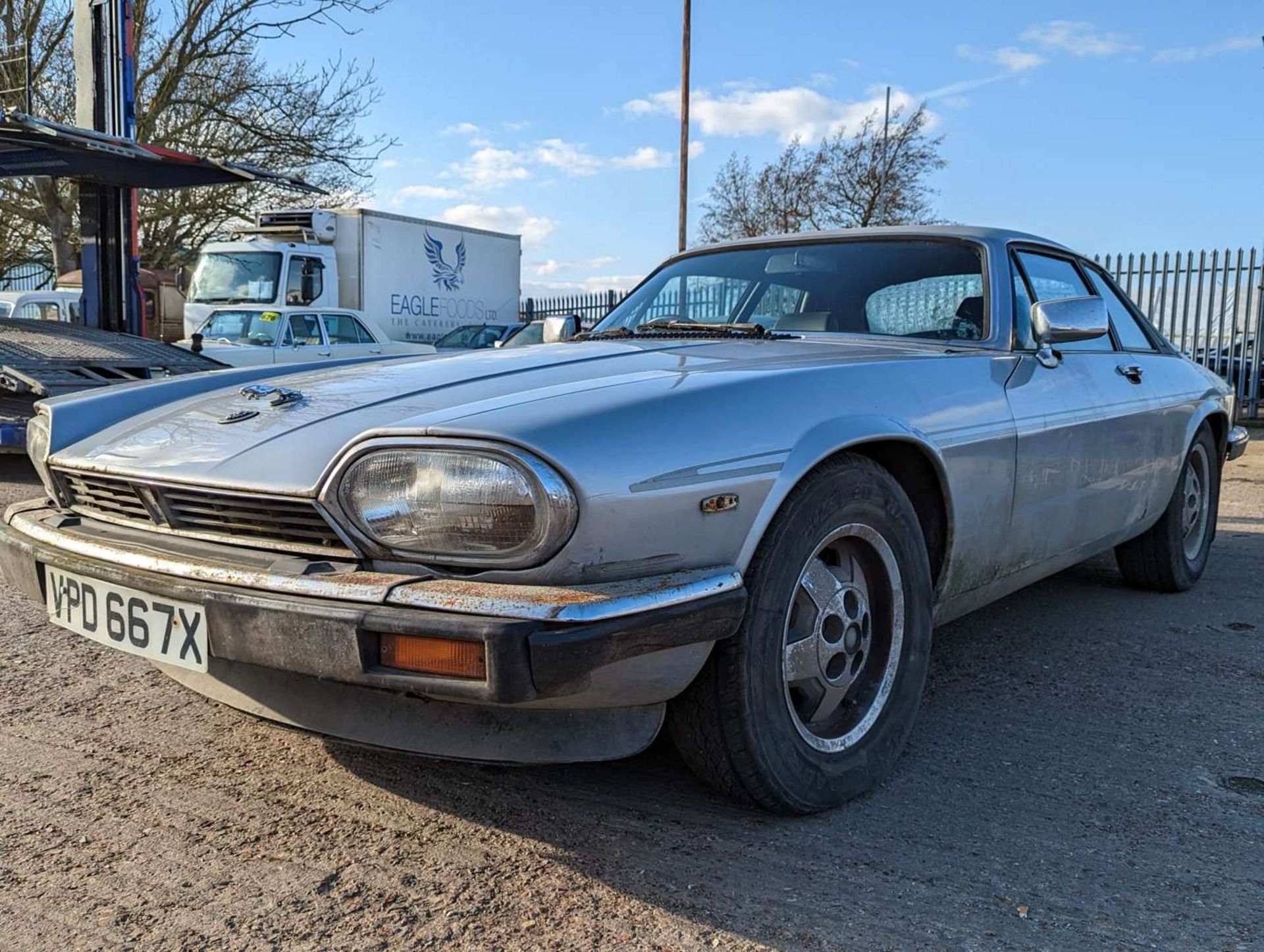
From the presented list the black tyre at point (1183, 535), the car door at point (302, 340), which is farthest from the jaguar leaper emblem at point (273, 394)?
the car door at point (302, 340)

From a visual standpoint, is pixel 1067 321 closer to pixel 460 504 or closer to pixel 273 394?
pixel 460 504

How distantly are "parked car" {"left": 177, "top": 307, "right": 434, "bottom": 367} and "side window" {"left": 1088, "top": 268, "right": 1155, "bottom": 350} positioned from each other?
867 centimetres

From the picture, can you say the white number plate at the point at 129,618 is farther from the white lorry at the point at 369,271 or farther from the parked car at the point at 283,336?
the white lorry at the point at 369,271

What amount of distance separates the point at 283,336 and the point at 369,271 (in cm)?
408

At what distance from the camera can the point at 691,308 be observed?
11.6 ft

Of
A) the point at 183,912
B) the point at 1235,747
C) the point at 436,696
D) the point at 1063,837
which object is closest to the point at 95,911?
the point at 183,912

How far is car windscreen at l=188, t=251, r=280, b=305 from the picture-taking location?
13633 mm

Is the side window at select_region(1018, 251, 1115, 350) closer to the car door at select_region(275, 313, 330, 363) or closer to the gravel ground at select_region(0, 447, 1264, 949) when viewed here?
the gravel ground at select_region(0, 447, 1264, 949)

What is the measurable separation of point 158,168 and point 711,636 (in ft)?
24.4

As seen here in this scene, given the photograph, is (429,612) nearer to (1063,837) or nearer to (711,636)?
(711,636)

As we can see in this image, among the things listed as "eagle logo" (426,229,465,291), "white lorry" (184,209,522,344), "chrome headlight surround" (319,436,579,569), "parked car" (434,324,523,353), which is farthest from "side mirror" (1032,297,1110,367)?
"eagle logo" (426,229,465,291)

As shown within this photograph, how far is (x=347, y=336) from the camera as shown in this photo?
1268cm

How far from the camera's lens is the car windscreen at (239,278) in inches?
537

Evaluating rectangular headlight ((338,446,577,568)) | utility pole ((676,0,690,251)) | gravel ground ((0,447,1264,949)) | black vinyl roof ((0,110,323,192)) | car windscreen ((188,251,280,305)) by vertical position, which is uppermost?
utility pole ((676,0,690,251))
